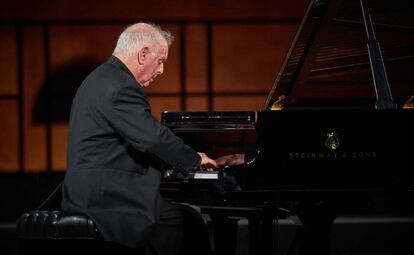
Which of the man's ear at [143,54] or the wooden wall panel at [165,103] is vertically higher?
the wooden wall panel at [165,103]

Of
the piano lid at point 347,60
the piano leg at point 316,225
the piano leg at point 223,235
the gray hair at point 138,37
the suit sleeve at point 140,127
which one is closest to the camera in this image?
the suit sleeve at point 140,127

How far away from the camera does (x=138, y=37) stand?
2.29m

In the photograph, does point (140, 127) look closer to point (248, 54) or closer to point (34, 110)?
point (248, 54)

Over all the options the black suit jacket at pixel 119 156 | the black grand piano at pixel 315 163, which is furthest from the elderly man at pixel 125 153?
the black grand piano at pixel 315 163

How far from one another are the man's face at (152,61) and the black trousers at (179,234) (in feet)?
1.48

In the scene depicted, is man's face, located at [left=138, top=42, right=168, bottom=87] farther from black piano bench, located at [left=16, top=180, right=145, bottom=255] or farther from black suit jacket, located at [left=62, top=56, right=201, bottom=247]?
black piano bench, located at [left=16, top=180, right=145, bottom=255]

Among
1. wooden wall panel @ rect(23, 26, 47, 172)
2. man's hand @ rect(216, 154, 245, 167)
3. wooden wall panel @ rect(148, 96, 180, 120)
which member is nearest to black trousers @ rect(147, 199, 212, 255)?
man's hand @ rect(216, 154, 245, 167)

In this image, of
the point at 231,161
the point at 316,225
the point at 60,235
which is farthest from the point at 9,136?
the point at 316,225

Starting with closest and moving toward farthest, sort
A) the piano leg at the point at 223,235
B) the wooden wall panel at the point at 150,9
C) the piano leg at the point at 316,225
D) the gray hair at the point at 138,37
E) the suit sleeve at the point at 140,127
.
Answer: the suit sleeve at the point at 140,127 < the gray hair at the point at 138,37 < the piano leg at the point at 316,225 < the piano leg at the point at 223,235 < the wooden wall panel at the point at 150,9

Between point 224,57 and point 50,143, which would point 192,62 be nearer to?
point 224,57

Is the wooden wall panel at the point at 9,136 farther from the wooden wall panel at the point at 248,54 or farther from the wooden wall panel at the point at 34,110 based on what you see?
the wooden wall panel at the point at 248,54

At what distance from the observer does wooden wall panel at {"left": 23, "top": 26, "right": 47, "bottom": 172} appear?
646 cm

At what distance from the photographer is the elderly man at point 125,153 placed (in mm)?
2188

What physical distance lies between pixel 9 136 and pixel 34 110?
0.35 meters
